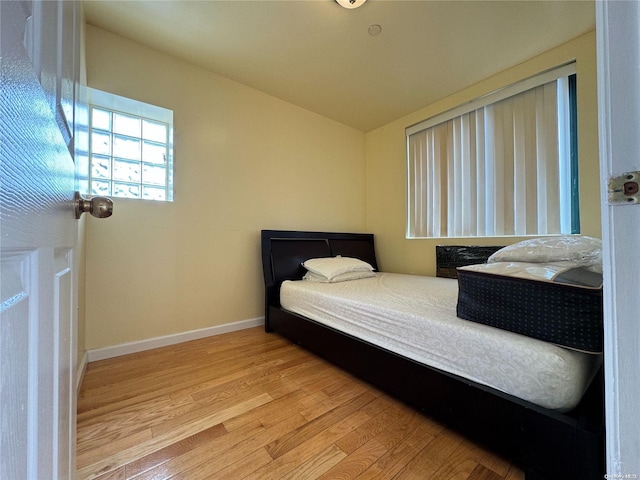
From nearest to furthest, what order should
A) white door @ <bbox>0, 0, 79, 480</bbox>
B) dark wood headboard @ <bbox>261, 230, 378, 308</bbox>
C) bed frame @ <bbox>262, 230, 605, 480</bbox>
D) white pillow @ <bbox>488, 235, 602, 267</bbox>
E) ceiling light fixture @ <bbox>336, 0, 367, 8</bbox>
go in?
white door @ <bbox>0, 0, 79, 480</bbox> < bed frame @ <bbox>262, 230, 605, 480</bbox> < white pillow @ <bbox>488, 235, 602, 267</bbox> < ceiling light fixture @ <bbox>336, 0, 367, 8</bbox> < dark wood headboard @ <bbox>261, 230, 378, 308</bbox>

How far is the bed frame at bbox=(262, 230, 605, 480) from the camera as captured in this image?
2.55 ft

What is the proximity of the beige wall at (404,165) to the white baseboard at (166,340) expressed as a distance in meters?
1.94

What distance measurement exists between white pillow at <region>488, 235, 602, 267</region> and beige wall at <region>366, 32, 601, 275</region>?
3.92 ft

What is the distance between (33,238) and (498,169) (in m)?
3.06

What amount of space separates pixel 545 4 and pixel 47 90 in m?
2.71

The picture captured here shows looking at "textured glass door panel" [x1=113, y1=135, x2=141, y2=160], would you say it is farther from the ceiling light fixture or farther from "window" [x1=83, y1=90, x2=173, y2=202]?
the ceiling light fixture

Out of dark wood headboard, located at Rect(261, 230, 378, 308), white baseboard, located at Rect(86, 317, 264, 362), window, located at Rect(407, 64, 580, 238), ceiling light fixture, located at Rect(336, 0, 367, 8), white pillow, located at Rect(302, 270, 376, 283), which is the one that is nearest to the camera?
ceiling light fixture, located at Rect(336, 0, 367, 8)

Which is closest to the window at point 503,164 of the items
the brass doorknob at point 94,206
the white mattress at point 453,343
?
the white mattress at point 453,343

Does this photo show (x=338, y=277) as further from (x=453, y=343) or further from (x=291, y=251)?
(x=453, y=343)

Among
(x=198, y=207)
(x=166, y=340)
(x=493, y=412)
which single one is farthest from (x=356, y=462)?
(x=198, y=207)

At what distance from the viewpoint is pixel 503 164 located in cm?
238

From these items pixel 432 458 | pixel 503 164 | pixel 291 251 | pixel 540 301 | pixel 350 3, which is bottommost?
pixel 432 458

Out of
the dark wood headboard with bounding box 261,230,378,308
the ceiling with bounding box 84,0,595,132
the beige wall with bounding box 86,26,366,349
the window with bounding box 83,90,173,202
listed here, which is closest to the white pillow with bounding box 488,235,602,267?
the ceiling with bounding box 84,0,595,132

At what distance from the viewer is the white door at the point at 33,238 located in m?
0.25
